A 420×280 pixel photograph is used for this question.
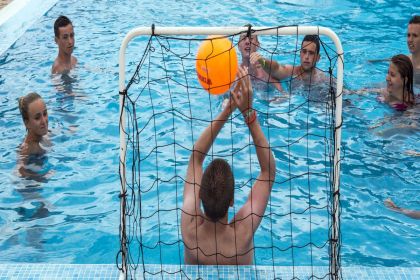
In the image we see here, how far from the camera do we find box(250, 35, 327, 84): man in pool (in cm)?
745

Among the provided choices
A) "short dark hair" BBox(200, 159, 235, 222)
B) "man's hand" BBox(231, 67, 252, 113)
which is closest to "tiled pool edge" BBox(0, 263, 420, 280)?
"short dark hair" BBox(200, 159, 235, 222)

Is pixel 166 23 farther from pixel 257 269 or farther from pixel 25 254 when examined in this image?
pixel 257 269

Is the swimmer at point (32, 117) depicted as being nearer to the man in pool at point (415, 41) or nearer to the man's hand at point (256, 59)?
the man's hand at point (256, 59)

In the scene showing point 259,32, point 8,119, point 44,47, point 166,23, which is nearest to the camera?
point 259,32

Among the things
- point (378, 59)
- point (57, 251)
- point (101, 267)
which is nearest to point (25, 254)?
point (57, 251)

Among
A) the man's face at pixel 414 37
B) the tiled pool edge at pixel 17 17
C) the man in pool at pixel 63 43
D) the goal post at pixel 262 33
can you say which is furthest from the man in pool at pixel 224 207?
the tiled pool edge at pixel 17 17

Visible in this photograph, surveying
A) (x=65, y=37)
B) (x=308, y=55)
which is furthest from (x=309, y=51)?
(x=65, y=37)

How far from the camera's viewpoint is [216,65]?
3.91m

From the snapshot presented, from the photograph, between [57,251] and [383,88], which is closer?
[57,251]

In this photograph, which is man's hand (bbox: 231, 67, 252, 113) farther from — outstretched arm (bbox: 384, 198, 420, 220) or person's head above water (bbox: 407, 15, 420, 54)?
person's head above water (bbox: 407, 15, 420, 54)

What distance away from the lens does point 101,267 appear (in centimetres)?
443

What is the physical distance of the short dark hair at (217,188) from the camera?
12.3 feet

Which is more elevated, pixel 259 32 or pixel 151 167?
pixel 259 32

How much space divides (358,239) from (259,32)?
237 cm
